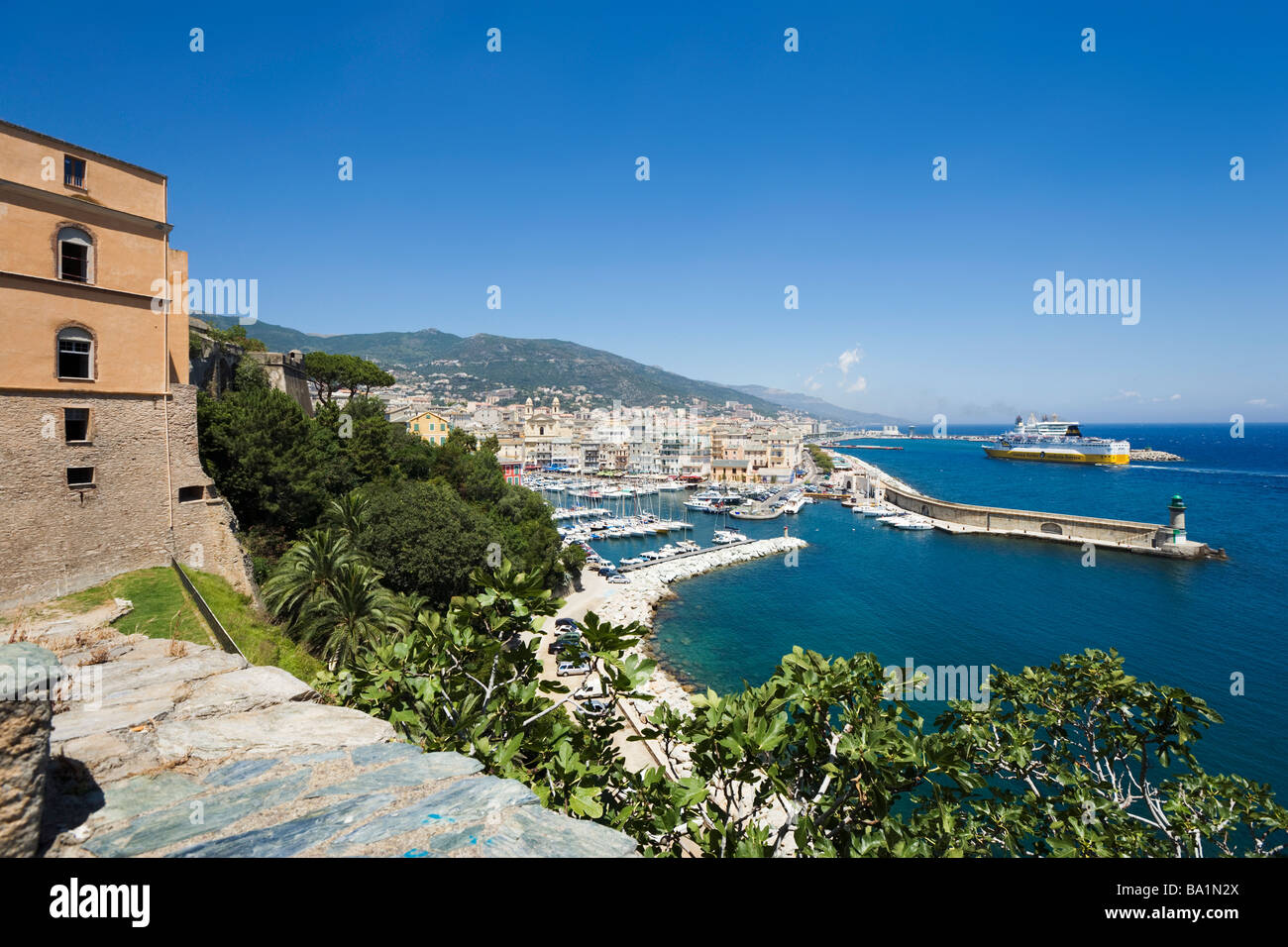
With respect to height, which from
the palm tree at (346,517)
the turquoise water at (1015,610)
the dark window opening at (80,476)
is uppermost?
the dark window opening at (80,476)

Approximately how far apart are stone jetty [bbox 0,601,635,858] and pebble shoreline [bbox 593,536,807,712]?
15130mm

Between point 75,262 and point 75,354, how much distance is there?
57.3 inches

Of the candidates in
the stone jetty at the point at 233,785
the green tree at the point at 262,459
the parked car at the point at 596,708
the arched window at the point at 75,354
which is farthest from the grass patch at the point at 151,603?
the parked car at the point at 596,708

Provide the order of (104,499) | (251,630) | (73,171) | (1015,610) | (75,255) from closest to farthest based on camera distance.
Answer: (251,630)
(73,171)
(75,255)
(104,499)
(1015,610)

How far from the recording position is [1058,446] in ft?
311

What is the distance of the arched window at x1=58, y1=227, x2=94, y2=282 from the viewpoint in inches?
356

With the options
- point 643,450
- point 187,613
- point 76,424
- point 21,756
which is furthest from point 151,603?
point 643,450

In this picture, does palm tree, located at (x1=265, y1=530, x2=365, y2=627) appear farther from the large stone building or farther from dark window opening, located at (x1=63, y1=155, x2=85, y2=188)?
dark window opening, located at (x1=63, y1=155, x2=85, y2=188)

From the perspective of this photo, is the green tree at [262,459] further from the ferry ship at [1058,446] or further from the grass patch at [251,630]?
the ferry ship at [1058,446]

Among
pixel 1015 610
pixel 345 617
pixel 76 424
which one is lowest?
pixel 1015 610

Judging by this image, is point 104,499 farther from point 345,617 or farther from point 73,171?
point 73,171

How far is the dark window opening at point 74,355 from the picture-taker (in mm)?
9086

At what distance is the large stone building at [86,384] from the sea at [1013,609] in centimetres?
1540
